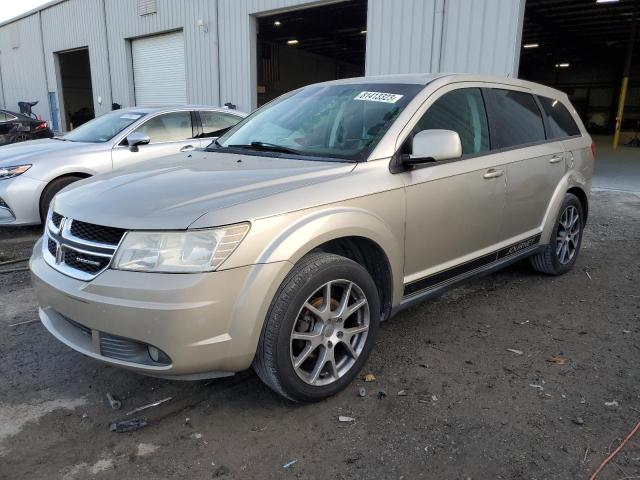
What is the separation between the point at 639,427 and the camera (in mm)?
2471

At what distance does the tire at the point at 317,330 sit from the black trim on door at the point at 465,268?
0.41 m

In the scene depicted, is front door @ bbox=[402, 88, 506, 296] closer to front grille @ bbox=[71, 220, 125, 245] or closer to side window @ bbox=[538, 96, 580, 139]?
side window @ bbox=[538, 96, 580, 139]

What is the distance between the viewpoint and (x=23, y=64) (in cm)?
2386

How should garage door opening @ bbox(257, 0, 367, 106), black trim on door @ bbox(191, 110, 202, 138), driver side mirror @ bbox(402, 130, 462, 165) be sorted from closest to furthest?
driver side mirror @ bbox(402, 130, 462, 165) → black trim on door @ bbox(191, 110, 202, 138) → garage door opening @ bbox(257, 0, 367, 106)

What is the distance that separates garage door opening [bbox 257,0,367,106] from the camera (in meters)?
Result: 19.2

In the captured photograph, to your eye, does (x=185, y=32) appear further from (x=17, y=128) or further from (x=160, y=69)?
(x=17, y=128)

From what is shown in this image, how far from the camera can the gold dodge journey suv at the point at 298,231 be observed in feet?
7.25

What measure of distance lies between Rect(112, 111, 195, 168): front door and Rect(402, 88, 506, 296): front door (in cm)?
401

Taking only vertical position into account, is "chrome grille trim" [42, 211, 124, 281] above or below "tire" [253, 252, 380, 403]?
above

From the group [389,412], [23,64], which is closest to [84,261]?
[389,412]

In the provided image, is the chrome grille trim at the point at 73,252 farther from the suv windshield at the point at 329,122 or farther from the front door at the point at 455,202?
the front door at the point at 455,202

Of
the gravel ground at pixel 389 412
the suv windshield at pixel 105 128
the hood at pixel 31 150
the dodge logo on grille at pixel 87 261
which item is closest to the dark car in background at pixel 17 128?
the suv windshield at pixel 105 128

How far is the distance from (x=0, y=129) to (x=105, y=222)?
13.7 m

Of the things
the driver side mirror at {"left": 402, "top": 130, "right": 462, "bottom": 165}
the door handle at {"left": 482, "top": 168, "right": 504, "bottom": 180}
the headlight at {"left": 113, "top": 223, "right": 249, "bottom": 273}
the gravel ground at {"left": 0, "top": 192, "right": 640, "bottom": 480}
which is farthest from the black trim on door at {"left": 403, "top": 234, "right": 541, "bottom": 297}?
the headlight at {"left": 113, "top": 223, "right": 249, "bottom": 273}
